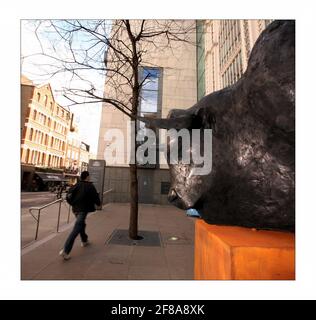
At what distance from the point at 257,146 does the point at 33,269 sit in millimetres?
4152

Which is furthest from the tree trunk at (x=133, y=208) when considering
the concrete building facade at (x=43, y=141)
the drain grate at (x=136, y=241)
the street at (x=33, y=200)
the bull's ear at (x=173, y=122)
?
the concrete building facade at (x=43, y=141)

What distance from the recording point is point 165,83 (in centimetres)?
1443

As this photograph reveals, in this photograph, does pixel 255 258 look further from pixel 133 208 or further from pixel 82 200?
pixel 133 208

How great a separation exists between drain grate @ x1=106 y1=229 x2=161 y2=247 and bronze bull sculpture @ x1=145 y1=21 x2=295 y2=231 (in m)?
4.75

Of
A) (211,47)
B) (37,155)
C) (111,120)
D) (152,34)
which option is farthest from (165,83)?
(37,155)

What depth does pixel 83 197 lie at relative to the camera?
5.05 meters

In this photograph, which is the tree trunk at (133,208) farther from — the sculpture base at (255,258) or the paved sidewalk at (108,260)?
the sculpture base at (255,258)

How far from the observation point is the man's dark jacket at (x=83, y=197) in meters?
5.02

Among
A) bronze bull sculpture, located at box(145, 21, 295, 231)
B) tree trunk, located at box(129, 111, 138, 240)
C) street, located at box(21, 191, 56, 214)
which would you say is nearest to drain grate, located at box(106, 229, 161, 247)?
tree trunk, located at box(129, 111, 138, 240)

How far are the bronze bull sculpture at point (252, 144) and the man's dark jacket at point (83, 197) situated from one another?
421 centimetres

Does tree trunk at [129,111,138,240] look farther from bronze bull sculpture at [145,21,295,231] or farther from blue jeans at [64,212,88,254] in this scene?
bronze bull sculpture at [145,21,295,231]

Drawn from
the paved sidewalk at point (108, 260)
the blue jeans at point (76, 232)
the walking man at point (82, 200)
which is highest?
the walking man at point (82, 200)

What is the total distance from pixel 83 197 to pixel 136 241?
6.16 feet

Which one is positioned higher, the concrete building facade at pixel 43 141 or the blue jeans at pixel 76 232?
the concrete building facade at pixel 43 141
